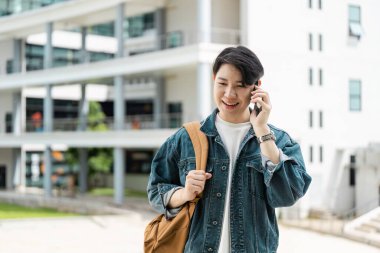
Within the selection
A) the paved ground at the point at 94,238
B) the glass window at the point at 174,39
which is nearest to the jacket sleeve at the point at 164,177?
the paved ground at the point at 94,238

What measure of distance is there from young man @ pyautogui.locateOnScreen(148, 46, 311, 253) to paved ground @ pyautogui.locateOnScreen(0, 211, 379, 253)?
7.07 m

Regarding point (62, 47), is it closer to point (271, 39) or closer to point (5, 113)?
point (5, 113)

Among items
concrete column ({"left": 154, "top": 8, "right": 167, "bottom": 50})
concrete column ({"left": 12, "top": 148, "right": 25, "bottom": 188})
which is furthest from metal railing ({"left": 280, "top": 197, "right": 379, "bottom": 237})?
concrete column ({"left": 12, "top": 148, "right": 25, "bottom": 188})

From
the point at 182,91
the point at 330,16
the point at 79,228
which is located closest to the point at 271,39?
the point at 330,16

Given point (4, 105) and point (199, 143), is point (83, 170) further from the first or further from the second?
point (199, 143)

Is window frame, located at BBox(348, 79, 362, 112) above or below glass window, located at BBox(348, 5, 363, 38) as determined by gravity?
below

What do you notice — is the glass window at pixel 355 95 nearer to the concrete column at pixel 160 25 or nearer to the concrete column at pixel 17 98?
the concrete column at pixel 160 25

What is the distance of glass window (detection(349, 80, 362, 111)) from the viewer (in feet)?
46.2

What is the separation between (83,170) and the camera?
17438 mm

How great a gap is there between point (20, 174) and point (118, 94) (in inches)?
270

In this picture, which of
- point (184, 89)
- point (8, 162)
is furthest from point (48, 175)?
point (184, 89)

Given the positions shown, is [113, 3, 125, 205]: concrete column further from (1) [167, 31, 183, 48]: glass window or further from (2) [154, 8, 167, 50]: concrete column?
(2) [154, 8, 167, 50]: concrete column

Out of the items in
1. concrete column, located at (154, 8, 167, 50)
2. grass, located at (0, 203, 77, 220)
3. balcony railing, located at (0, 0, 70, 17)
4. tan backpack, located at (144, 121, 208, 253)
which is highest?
balcony railing, located at (0, 0, 70, 17)

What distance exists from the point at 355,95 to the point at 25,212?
817cm
